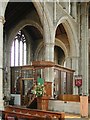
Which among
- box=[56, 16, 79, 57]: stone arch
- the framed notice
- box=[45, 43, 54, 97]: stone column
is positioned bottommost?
the framed notice

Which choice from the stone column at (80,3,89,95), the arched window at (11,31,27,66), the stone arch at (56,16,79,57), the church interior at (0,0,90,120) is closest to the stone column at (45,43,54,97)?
the church interior at (0,0,90,120)

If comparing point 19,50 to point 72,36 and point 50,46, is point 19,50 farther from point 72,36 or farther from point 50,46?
point 50,46

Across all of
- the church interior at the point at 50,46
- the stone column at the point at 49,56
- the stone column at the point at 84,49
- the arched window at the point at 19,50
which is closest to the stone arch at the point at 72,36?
the church interior at the point at 50,46

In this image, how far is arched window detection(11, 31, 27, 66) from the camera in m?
22.4

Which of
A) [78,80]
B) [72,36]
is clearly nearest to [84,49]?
[72,36]

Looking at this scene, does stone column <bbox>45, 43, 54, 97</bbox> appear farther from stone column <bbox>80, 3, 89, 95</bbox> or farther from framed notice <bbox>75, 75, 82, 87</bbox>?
stone column <bbox>80, 3, 89, 95</bbox>

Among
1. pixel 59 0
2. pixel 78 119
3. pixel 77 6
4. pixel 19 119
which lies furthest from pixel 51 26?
pixel 19 119

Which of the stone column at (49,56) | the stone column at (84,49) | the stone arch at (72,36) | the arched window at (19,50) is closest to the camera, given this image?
the stone column at (49,56)

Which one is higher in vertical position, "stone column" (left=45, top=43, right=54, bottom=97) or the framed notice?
"stone column" (left=45, top=43, right=54, bottom=97)

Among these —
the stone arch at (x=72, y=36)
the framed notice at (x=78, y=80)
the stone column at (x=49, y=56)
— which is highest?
the stone arch at (x=72, y=36)

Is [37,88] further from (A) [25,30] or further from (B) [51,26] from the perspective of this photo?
(A) [25,30]

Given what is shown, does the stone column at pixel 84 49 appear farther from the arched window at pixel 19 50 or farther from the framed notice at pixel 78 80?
the arched window at pixel 19 50

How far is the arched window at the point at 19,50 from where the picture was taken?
22.4m

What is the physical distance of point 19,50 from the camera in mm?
23062
